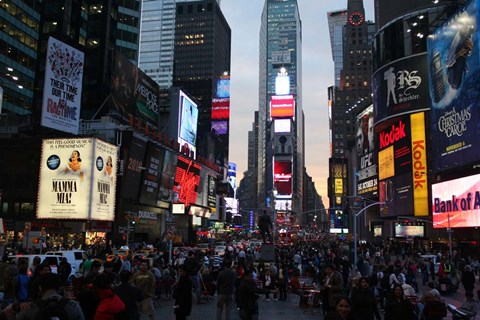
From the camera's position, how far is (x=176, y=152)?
68.1 m

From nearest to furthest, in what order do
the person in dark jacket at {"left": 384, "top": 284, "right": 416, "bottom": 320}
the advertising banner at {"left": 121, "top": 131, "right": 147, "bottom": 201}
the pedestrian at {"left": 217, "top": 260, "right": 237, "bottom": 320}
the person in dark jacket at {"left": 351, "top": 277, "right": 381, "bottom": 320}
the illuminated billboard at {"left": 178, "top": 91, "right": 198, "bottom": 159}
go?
the person in dark jacket at {"left": 384, "top": 284, "right": 416, "bottom": 320} → the person in dark jacket at {"left": 351, "top": 277, "right": 381, "bottom": 320} → the pedestrian at {"left": 217, "top": 260, "right": 237, "bottom": 320} → the advertising banner at {"left": 121, "top": 131, "right": 147, "bottom": 201} → the illuminated billboard at {"left": 178, "top": 91, "right": 198, "bottom": 159}

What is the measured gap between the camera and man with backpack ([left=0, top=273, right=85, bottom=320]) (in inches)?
199

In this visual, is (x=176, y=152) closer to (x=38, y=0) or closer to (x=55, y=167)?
(x=55, y=167)

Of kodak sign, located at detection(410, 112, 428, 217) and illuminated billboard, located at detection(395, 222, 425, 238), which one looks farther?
illuminated billboard, located at detection(395, 222, 425, 238)

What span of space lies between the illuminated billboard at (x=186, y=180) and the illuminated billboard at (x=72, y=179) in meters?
20.8

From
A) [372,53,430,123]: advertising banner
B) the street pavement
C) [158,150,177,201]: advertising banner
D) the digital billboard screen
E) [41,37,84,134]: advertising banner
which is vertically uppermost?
the digital billboard screen

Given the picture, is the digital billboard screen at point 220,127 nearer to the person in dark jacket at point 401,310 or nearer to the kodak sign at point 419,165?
the kodak sign at point 419,165

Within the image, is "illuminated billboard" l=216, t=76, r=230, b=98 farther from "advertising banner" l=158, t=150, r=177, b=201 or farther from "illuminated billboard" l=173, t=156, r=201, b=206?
"advertising banner" l=158, t=150, r=177, b=201

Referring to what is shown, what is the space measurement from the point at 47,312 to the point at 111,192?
46.6m

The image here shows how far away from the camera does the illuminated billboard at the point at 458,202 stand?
4922cm

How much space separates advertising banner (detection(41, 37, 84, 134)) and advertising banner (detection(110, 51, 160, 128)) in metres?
19.8

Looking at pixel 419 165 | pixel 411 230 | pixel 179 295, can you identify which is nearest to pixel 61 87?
pixel 179 295

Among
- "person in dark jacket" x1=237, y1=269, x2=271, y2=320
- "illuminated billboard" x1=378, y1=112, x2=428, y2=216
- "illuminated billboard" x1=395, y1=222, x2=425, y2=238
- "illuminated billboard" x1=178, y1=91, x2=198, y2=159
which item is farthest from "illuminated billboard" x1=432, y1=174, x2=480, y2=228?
"person in dark jacket" x1=237, y1=269, x2=271, y2=320

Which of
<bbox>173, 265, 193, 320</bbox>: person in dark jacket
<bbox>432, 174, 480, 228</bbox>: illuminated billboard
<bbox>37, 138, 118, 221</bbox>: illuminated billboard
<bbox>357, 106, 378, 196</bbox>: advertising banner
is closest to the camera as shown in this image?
<bbox>173, 265, 193, 320</bbox>: person in dark jacket
